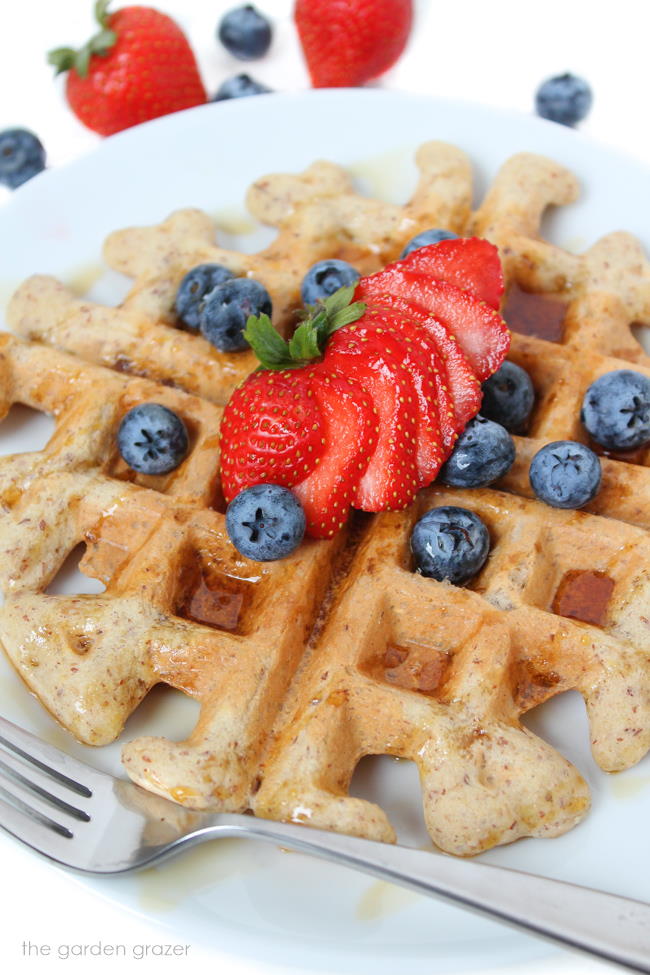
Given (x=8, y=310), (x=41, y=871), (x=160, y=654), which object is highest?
(x=8, y=310)

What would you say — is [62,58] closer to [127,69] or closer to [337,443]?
[127,69]

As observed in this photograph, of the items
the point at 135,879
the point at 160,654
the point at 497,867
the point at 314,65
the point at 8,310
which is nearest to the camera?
the point at 497,867

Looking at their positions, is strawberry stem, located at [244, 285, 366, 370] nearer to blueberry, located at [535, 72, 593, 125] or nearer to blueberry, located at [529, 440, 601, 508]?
blueberry, located at [529, 440, 601, 508]

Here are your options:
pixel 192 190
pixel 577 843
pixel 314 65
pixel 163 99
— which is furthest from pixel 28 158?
pixel 577 843

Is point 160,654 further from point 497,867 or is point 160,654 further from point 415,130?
point 415,130

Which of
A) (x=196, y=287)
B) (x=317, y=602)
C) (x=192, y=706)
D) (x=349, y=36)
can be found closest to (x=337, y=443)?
(x=317, y=602)
